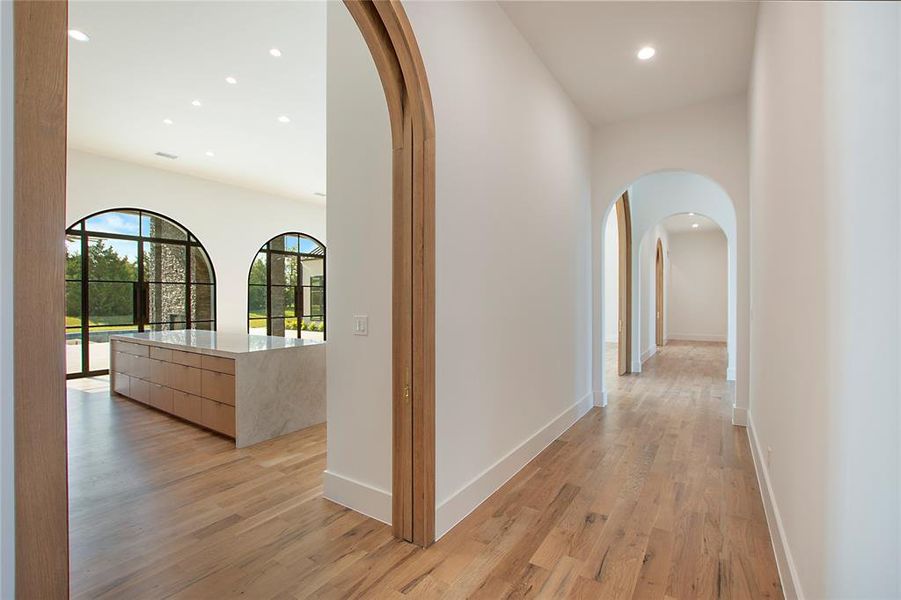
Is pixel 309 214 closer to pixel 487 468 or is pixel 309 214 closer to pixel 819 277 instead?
pixel 487 468

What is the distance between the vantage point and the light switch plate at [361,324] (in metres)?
2.38

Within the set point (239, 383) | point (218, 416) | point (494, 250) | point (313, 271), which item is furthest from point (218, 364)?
point (313, 271)

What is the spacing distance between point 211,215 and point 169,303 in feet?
6.02

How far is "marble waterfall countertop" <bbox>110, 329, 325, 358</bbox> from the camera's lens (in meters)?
3.71

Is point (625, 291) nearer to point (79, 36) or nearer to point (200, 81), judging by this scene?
point (200, 81)

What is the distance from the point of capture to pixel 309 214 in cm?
1032

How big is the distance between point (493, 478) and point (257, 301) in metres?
8.13

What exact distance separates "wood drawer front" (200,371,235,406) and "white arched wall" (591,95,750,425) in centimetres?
360

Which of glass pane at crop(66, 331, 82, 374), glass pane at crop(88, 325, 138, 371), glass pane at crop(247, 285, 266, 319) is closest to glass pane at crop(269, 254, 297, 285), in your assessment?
glass pane at crop(247, 285, 266, 319)

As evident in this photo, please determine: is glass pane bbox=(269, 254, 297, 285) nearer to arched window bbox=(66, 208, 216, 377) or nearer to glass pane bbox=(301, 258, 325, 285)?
glass pane bbox=(301, 258, 325, 285)

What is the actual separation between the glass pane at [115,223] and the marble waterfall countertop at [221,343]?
2.92 m

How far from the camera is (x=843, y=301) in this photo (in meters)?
1.07

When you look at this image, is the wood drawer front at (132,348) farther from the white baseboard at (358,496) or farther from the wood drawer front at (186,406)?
the white baseboard at (358,496)

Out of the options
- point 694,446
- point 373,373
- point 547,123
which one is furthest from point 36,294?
point 694,446
